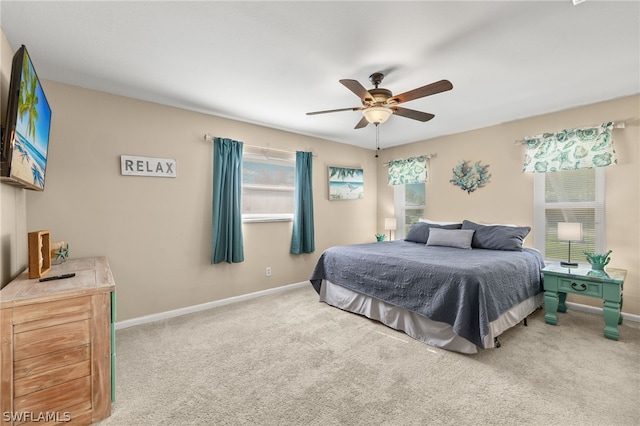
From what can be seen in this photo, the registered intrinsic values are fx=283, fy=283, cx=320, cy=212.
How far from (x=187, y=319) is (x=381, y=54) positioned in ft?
10.6

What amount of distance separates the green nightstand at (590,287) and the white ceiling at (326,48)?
1.78 m

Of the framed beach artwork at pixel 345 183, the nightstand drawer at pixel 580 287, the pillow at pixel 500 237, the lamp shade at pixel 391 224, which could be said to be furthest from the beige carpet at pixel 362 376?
the framed beach artwork at pixel 345 183

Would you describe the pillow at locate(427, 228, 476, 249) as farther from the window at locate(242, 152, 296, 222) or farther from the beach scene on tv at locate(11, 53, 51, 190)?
the beach scene on tv at locate(11, 53, 51, 190)

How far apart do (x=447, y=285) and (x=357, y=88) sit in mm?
1774

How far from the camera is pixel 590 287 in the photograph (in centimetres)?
267

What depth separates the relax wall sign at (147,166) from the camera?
116 inches

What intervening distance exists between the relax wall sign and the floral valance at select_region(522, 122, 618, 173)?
4.40 m

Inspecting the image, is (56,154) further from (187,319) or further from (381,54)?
(381,54)

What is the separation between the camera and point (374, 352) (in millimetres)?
2395

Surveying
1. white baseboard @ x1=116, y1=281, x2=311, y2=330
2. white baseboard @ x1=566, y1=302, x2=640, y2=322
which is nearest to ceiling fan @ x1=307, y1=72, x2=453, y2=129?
white baseboard @ x1=116, y1=281, x2=311, y2=330

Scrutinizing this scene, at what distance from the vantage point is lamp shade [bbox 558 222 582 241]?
2.97m

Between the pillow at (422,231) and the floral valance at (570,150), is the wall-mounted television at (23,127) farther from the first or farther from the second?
the floral valance at (570,150)

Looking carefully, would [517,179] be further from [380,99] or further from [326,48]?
[326,48]

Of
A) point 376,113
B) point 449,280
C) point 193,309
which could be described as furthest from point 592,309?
point 193,309
